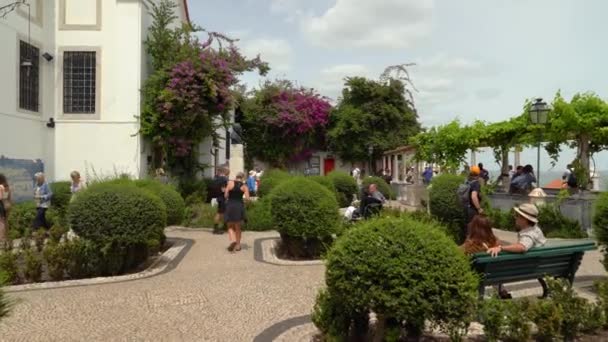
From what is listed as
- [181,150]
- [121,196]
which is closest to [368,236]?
[121,196]

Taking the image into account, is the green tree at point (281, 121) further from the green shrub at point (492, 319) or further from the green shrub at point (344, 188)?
the green shrub at point (492, 319)

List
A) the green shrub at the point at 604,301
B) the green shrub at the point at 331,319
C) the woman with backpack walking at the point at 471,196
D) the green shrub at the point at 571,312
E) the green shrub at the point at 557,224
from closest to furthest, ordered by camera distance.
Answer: the green shrub at the point at 331,319
the green shrub at the point at 571,312
the green shrub at the point at 604,301
the woman with backpack walking at the point at 471,196
the green shrub at the point at 557,224

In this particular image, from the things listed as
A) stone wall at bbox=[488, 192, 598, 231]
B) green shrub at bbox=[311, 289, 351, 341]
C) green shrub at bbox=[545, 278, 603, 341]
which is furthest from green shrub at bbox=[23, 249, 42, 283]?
stone wall at bbox=[488, 192, 598, 231]

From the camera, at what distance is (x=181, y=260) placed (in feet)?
31.0

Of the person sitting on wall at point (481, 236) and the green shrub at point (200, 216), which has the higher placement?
the person sitting on wall at point (481, 236)

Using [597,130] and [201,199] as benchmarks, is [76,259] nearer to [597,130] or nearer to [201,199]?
[201,199]

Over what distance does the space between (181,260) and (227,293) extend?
299 centimetres

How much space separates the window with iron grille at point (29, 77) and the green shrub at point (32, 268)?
9.51 metres

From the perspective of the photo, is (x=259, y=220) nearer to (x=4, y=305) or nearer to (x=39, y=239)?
(x=39, y=239)

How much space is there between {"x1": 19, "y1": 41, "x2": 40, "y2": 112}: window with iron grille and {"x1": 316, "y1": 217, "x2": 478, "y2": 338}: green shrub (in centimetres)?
1487

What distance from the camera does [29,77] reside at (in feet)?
53.1

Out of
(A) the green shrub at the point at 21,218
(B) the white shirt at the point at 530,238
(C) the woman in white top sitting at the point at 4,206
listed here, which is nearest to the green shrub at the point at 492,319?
(B) the white shirt at the point at 530,238

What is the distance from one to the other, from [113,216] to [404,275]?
5495mm

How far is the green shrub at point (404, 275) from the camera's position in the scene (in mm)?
A: 3844
